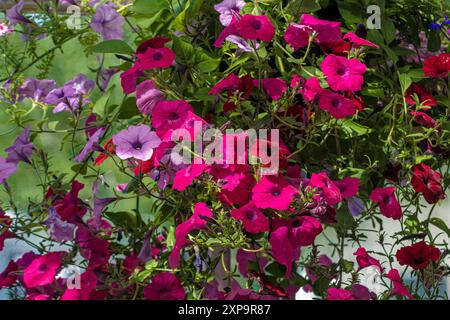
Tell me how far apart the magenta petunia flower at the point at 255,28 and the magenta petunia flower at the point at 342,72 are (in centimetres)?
12

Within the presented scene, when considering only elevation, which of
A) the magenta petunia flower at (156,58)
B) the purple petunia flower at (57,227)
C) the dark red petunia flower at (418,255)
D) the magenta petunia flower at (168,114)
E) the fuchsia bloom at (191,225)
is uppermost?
the magenta petunia flower at (156,58)

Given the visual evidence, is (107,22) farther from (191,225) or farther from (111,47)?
(191,225)

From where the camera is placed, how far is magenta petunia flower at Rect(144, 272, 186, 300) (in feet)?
4.35

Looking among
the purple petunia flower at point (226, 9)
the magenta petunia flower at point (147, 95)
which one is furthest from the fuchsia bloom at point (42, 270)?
the purple petunia flower at point (226, 9)

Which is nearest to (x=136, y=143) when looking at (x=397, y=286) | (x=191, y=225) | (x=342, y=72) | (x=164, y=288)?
(x=191, y=225)

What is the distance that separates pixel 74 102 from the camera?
1442mm

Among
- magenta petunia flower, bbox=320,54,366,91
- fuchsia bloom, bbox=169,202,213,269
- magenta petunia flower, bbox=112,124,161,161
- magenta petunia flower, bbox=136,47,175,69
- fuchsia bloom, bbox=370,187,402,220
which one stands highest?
magenta petunia flower, bbox=136,47,175,69

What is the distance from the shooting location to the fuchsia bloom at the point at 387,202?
4.32ft

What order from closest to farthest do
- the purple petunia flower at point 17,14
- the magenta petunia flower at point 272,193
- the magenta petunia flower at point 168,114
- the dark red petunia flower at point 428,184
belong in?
the magenta petunia flower at point 272,193 → the magenta petunia flower at point 168,114 → the dark red petunia flower at point 428,184 → the purple petunia flower at point 17,14

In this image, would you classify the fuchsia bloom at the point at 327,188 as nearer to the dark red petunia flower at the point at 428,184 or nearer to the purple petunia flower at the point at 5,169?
the dark red petunia flower at the point at 428,184

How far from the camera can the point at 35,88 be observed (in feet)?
5.07

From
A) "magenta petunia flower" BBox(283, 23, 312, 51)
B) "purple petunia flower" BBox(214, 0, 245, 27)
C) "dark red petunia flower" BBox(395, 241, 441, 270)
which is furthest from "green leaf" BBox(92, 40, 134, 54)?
"dark red petunia flower" BBox(395, 241, 441, 270)

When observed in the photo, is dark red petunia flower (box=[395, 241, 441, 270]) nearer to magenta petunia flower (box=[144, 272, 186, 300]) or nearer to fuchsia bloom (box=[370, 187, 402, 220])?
fuchsia bloom (box=[370, 187, 402, 220])

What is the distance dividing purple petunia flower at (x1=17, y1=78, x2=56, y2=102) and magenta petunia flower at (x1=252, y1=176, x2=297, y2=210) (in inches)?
24.3
